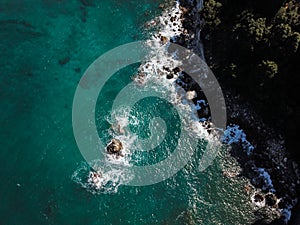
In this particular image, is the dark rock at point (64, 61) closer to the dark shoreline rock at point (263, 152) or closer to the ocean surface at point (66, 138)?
the ocean surface at point (66, 138)

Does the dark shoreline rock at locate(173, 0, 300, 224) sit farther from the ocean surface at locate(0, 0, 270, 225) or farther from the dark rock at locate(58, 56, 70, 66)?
the dark rock at locate(58, 56, 70, 66)

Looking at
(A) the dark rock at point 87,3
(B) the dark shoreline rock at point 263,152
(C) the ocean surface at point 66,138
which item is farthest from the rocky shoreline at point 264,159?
(A) the dark rock at point 87,3

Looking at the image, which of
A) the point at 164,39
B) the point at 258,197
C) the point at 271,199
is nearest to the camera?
the point at 271,199

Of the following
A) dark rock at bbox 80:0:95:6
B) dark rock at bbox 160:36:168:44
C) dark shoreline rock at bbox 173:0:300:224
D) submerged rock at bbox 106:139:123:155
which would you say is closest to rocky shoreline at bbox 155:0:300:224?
dark shoreline rock at bbox 173:0:300:224

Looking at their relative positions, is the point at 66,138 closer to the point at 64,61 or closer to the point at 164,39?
the point at 64,61

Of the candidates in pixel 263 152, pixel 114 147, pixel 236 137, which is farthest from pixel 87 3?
pixel 263 152

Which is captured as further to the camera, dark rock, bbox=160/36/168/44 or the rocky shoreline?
dark rock, bbox=160/36/168/44
